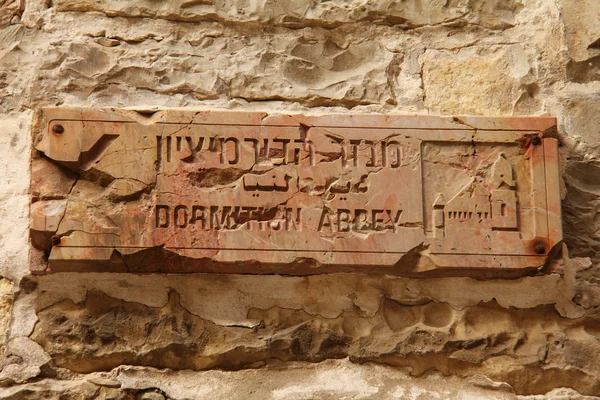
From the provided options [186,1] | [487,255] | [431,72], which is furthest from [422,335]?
[186,1]

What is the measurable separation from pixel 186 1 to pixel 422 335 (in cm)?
109

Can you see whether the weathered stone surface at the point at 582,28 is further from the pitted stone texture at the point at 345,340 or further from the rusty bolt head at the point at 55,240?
the rusty bolt head at the point at 55,240

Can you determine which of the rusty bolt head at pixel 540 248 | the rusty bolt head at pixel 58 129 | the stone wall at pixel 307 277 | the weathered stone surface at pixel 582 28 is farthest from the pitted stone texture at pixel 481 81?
the rusty bolt head at pixel 58 129

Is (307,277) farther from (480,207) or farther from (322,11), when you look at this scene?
(322,11)

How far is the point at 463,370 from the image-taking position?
78.9 inches

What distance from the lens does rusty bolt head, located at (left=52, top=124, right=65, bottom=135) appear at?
79.0 inches

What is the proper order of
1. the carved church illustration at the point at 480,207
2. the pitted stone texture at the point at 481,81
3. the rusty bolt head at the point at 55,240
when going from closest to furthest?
1. the rusty bolt head at the point at 55,240
2. the carved church illustration at the point at 480,207
3. the pitted stone texture at the point at 481,81

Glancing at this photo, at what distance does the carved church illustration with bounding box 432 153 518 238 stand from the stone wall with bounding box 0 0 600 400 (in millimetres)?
148

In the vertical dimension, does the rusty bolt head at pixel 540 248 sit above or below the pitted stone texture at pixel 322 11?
below

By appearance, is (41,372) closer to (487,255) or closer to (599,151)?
(487,255)

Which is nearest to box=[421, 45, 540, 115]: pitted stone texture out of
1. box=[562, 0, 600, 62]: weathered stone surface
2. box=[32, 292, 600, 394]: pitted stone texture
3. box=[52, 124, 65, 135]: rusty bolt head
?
box=[562, 0, 600, 62]: weathered stone surface

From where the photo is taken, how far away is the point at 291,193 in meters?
2.03

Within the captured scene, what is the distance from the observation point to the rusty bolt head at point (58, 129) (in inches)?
79.0

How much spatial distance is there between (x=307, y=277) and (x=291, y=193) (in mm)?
216
